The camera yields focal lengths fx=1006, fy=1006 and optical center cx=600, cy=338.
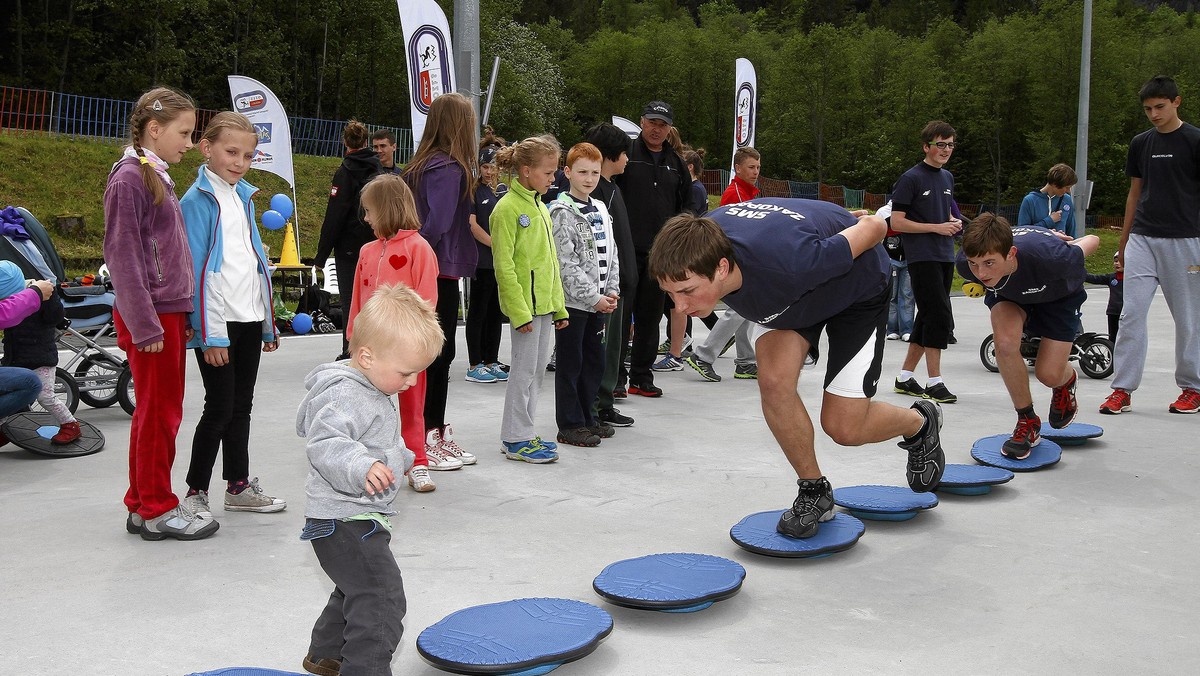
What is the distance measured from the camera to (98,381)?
6.89 m

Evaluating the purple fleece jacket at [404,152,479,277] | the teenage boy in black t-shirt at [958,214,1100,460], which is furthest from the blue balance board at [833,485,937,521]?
the purple fleece jacket at [404,152,479,277]

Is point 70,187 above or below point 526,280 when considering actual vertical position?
below

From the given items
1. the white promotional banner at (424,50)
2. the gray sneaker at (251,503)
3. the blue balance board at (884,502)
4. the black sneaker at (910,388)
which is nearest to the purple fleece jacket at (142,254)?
the gray sneaker at (251,503)

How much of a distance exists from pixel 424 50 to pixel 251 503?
736 centimetres

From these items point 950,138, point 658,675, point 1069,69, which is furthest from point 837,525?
point 1069,69

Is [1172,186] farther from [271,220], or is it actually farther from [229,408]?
[271,220]

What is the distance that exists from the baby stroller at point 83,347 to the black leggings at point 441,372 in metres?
2.43

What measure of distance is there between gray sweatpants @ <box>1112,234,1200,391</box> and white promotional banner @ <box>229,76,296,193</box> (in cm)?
1121

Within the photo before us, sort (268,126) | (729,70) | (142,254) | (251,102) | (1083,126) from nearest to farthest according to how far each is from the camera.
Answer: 1. (142,254)
2. (268,126)
3. (251,102)
4. (1083,126)
5. (729,70)

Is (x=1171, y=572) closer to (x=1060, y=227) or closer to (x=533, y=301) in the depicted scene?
(x=533, y=301)

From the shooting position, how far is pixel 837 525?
435cm

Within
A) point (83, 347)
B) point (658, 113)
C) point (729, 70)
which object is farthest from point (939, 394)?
point (729, 70)

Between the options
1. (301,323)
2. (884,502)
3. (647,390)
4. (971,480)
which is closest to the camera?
(884,502)

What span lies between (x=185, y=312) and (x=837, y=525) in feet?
9.67
